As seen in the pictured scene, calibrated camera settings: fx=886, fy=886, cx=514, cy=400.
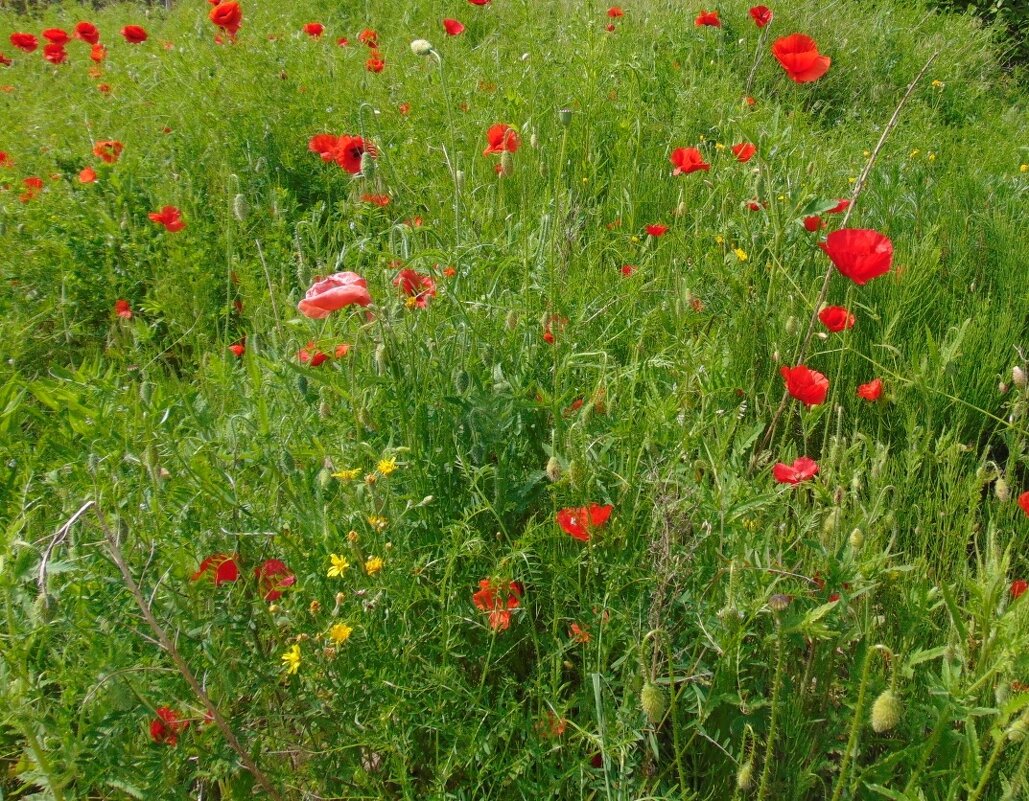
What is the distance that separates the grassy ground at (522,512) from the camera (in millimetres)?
1255

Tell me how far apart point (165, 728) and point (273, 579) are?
254 mm

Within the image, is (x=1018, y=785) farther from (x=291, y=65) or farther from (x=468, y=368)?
(x=291, y=65)

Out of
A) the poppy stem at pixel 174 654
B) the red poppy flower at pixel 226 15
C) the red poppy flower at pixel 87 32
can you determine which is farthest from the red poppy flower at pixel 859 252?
the red poppy flower at pixel 87 32

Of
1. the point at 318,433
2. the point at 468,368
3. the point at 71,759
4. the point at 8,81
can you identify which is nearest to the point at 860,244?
the point at 468,368

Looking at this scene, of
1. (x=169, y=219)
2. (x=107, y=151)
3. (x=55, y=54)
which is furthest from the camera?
(x=55, y=54)

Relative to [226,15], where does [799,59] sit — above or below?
above

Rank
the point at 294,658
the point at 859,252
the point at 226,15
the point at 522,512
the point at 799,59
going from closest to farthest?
the point at 294,658
the point at 522,512
the point at 859,252
the point at 799,59
the point at 226,15

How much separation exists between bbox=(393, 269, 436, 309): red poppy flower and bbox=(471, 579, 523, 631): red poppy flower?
0.60 meters

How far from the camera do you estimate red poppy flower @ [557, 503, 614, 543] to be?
1.32 meters

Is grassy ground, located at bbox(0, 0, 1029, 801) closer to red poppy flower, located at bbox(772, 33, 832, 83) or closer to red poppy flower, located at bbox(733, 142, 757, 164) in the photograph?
red poppy flower, located at bbox(733, 142, 757, 164)

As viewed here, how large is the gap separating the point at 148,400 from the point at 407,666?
0.69 m

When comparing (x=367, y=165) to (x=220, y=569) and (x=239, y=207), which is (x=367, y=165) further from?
(x=220, y=569)

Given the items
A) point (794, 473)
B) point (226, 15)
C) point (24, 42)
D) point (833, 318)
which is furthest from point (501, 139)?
point (24, 42)

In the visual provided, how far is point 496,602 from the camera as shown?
4.38 ft
